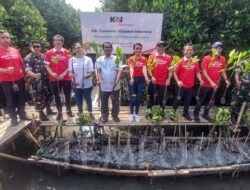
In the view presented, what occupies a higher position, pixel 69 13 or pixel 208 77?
pixel 69 13

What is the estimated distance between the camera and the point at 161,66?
5.65m

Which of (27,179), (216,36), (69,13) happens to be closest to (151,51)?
(216,36)

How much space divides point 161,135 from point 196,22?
3.63 meters

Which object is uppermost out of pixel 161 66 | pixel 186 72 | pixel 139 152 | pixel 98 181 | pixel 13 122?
pixel 161 66

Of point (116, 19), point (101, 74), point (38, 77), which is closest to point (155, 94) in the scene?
point (101, 74)

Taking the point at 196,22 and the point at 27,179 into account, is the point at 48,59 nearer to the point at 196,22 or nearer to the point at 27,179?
the point at 27,179

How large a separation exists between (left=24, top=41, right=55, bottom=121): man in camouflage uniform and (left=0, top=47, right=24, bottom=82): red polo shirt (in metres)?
0.22

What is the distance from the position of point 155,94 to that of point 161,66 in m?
0.74

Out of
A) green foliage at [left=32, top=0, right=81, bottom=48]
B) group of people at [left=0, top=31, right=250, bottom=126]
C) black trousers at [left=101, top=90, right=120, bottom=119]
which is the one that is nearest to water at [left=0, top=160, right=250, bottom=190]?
group of people at [left=0, top=31, right=250, bottom=126]

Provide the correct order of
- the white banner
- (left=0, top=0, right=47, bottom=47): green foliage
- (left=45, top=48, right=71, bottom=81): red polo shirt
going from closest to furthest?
(left=45, top=48, right=71, bottom=81): red polo shirt < the white banner < (left=0, top=0, right=47, bottom=47): green foliage

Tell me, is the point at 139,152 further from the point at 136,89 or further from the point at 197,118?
the point at 197,118

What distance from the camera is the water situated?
4809 millimetres

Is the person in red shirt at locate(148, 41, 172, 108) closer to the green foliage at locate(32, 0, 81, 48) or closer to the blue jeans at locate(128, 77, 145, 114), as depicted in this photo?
the blue jeans at locate(128, 77, 145, 114)

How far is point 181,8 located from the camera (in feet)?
23.5
